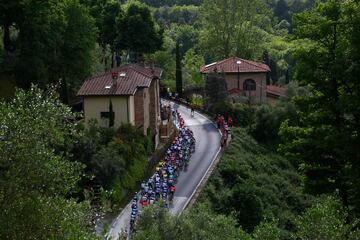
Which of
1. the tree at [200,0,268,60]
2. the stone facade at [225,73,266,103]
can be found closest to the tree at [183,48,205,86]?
the tree at [200,0,268,60]

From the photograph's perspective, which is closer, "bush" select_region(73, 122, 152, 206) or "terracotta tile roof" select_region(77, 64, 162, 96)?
"bush" select_region(73, 122, 152, 206)

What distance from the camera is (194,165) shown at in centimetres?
4256

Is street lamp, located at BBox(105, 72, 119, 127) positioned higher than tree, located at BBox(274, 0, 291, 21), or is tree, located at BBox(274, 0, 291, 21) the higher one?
tree, located at BBox(274, 0, 291, 21)

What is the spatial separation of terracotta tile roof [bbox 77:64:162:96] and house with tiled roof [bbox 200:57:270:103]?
868 inches

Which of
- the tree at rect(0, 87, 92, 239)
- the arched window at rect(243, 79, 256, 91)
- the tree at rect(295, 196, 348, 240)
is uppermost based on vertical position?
the tree at rect(0, 87, 92, 239)

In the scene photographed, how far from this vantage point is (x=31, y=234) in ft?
42.0

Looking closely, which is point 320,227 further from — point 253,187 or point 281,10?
point 281,10

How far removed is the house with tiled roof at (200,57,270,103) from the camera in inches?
2571

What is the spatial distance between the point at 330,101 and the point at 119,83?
22.3m

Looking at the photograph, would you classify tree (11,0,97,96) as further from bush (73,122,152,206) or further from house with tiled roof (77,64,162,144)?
bush (73,122,152,206)

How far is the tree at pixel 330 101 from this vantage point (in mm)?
20578

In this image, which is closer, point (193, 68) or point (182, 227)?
point (182, 227)

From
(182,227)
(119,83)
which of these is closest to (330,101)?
(182,227)

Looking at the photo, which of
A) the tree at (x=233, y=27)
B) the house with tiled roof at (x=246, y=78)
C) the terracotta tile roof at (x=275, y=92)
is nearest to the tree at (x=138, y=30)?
the house with tiled roof at (x=246, y=78)
